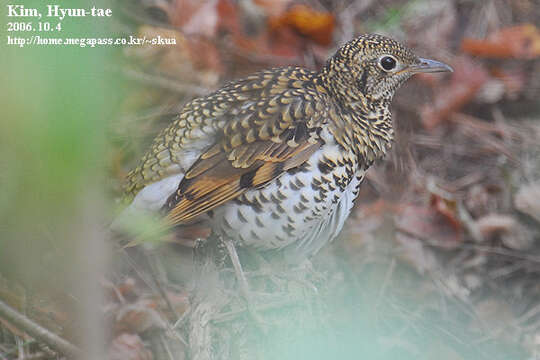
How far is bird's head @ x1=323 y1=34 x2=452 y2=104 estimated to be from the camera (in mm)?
1605

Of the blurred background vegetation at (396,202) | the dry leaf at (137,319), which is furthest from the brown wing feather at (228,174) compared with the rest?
the dry leaf at (137,319)

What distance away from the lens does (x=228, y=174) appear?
1553 millimetres

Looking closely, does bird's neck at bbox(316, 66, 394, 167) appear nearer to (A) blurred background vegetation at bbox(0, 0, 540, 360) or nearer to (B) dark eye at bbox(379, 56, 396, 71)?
(B) dark eye at bbox(379, 56, 396, 71)

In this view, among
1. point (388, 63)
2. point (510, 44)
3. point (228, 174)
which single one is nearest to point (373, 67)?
point (388, 63)

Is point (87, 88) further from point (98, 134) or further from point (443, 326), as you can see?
point (443, 326)

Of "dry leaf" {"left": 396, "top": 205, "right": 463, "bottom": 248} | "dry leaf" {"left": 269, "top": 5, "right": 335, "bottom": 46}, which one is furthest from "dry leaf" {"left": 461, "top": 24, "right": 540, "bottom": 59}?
"dry leaf" {"left": 396, "top": 205, "right": 463, "bottom": 248}

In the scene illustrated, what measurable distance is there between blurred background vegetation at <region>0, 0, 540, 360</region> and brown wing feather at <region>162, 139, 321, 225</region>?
18 cm

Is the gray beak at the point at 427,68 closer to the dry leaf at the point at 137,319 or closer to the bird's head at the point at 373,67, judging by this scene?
the bird's head at the point at 373,67

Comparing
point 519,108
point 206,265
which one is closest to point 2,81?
point 206,265

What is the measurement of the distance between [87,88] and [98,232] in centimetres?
15

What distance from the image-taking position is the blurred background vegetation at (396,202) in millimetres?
1839

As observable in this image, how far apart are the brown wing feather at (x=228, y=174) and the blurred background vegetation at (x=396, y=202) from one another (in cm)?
18

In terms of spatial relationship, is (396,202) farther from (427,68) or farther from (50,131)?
(50,131)

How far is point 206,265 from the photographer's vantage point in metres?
1.76
